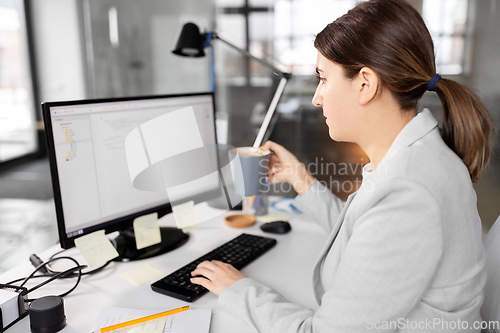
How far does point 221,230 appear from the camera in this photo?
1288 millimetres

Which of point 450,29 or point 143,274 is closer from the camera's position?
point 143,274

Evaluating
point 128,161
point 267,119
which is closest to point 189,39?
point 267,119

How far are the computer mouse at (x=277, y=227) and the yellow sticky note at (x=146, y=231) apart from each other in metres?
0.33

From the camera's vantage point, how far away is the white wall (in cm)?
347

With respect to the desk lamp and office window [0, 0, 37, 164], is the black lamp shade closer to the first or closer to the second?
the desk lamp

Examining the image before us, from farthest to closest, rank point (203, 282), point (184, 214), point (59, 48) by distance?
point (59, 48) → point (184, 214) → point (203, 282)

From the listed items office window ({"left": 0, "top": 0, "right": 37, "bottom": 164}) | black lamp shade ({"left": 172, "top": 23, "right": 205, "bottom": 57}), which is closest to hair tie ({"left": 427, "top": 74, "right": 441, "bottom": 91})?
black lamp shade ({"left": 172, "top": 23, "right": 205, "bottom": 57})

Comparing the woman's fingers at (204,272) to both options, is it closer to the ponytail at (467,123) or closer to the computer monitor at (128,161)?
the computer monitor at (128,161)

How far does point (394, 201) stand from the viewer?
24.6 inches

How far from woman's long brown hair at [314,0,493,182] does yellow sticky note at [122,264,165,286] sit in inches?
25.0

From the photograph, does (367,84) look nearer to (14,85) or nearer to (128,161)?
(128,161)

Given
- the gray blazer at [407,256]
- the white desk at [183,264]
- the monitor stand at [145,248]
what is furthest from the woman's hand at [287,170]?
the gray blazer at [407,256]

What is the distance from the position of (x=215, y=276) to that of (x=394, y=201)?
44 cm

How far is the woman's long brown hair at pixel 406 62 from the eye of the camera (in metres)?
0.72
